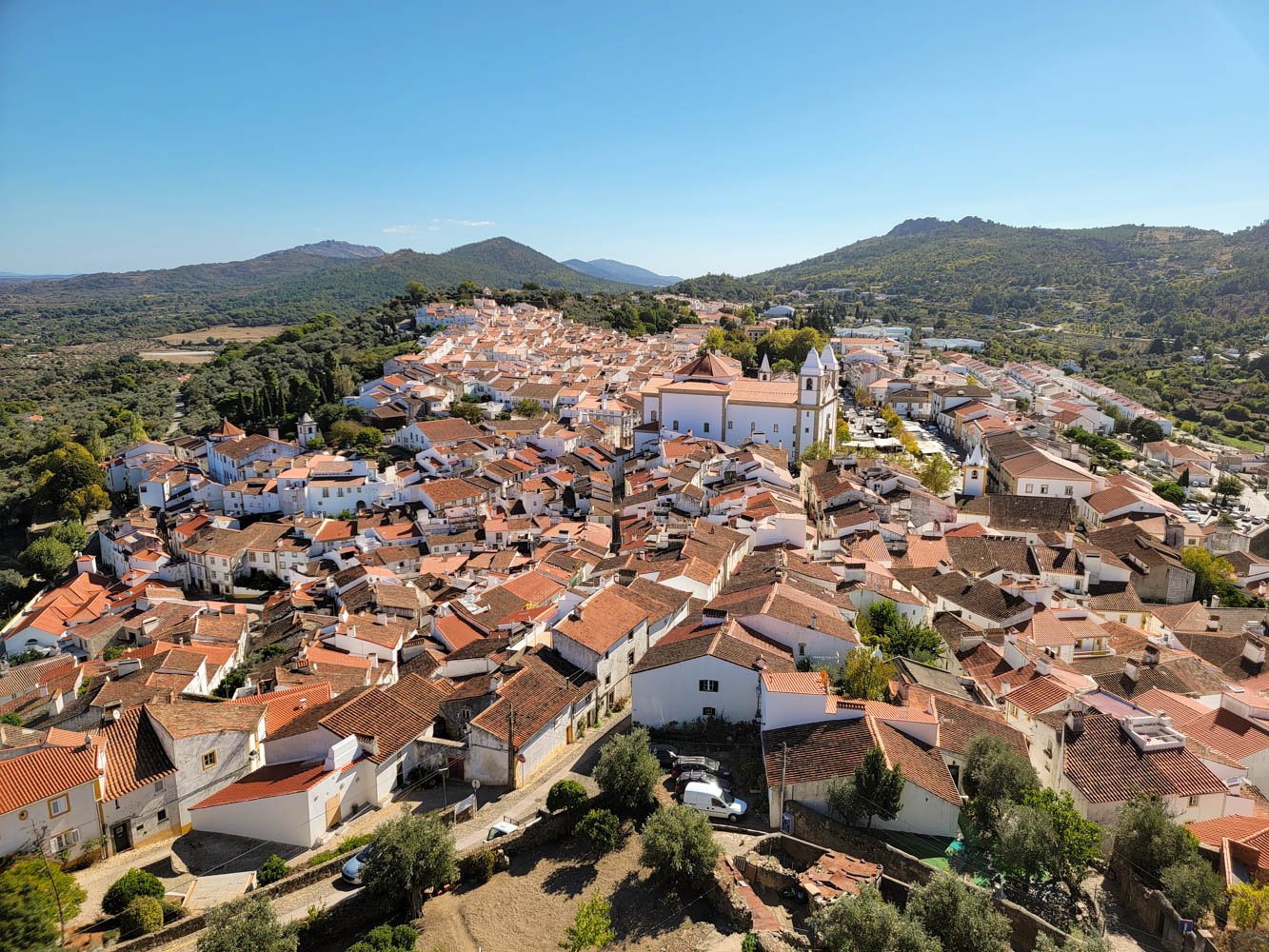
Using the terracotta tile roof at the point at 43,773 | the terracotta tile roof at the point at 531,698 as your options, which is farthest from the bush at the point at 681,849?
the terracotta tile roof at the point at 43,773

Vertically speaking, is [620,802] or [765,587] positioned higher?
[765,587]

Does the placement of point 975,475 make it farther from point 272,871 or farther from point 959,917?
point 272,871

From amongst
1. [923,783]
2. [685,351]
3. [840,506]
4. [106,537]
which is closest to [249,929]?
[923,783]

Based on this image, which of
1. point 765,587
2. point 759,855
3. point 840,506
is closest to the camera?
point 759,855

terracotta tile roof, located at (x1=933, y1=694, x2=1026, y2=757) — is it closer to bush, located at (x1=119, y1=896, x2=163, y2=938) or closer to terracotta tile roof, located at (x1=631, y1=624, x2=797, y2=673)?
terracotta tile roof, located at (x1=631, y1=624, x2=797, y2=673)

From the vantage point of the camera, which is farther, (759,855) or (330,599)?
(330,599)

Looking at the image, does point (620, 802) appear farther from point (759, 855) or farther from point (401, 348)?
point (401, 348)

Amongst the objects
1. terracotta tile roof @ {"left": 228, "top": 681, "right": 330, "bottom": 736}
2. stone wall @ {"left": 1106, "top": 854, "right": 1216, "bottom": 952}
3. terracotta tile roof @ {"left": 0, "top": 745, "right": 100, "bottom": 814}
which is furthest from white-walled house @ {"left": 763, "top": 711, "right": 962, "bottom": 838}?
terracotta tile roof @ {"left": 0, "top": 745, "right": 100, "bottom": 814}
